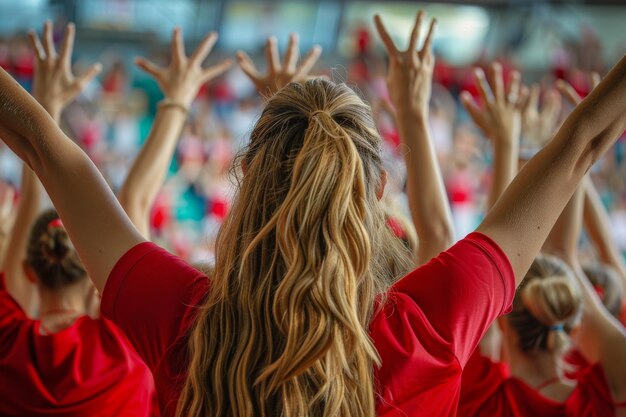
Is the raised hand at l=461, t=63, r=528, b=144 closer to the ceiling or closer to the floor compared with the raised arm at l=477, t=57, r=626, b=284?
closer to the ceiling

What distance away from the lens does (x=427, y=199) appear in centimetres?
155

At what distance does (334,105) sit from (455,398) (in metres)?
0.44

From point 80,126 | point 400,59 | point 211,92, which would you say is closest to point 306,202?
point 400,59

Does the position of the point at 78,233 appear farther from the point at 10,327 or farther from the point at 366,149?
the point at 10,327

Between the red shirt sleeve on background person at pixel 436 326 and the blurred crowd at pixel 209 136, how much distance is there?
438 cm

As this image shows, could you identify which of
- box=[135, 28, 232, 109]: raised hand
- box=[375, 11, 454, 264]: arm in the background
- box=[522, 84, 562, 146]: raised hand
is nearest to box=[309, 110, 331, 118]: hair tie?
box=[375, 11, 454, 264]: arm in the background

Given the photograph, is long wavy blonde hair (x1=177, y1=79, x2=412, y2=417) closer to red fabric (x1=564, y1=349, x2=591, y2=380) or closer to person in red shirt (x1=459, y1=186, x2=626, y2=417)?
person in red shirt (x1=459, y1=186, x2=626, y2=417)

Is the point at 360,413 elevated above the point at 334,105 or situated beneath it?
situated beneath

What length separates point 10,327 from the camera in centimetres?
164

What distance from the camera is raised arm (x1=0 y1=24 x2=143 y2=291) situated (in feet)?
3.62

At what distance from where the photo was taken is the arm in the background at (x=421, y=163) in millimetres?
1547

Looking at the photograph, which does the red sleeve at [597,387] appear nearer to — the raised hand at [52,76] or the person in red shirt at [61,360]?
the person in red shirt at [61,360]

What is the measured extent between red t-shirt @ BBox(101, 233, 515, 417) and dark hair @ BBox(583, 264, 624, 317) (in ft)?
3.81

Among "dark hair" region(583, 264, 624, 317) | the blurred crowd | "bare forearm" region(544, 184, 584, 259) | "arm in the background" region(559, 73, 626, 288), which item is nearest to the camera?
"bare forearm" region(544, 184, 584, 259)
